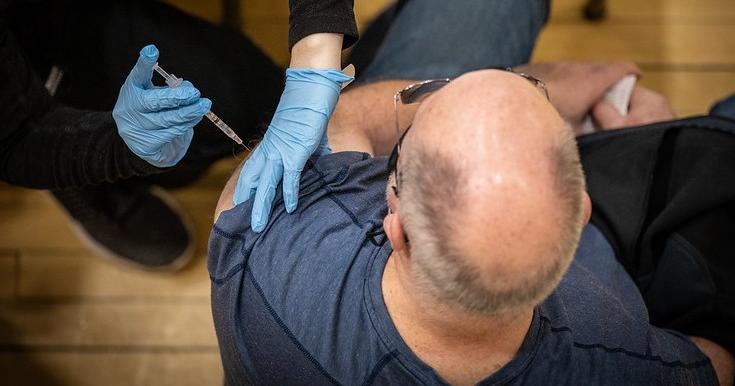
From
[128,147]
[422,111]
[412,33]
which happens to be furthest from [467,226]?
[412,33]

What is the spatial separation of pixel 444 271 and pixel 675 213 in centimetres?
48

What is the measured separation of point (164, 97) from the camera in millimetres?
793

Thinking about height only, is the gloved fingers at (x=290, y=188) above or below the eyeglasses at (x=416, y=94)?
below

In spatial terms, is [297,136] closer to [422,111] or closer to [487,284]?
[422,111]

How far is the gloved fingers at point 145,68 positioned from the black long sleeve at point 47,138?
4.1 inches

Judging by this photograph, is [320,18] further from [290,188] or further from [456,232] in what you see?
[456,232]

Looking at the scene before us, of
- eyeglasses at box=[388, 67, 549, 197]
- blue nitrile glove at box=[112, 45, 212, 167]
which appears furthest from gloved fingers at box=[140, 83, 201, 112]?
eyeglasses at box=[388, 67, 549, 197]

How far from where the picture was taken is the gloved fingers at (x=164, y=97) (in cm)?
79

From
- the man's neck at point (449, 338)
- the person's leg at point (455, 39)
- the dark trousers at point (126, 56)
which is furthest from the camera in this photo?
the person's leg at point (455, 39)

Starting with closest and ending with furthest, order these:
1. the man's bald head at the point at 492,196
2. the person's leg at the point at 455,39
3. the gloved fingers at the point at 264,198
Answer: the man's bald head at the point at 492,196 → the gloved fingers at the point at 264,198 → the person's leg at the point at 455,39

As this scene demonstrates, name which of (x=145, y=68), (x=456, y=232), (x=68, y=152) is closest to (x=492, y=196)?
(x=456, y=232)

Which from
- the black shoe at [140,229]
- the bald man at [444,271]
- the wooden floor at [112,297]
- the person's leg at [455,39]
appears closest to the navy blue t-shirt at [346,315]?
the bald man at [444,271]

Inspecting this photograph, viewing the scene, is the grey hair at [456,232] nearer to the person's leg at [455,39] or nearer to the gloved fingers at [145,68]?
the gloved fingers at [145,68]

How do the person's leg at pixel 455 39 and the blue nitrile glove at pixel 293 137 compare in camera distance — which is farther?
the person's leg at pixel 455 39
